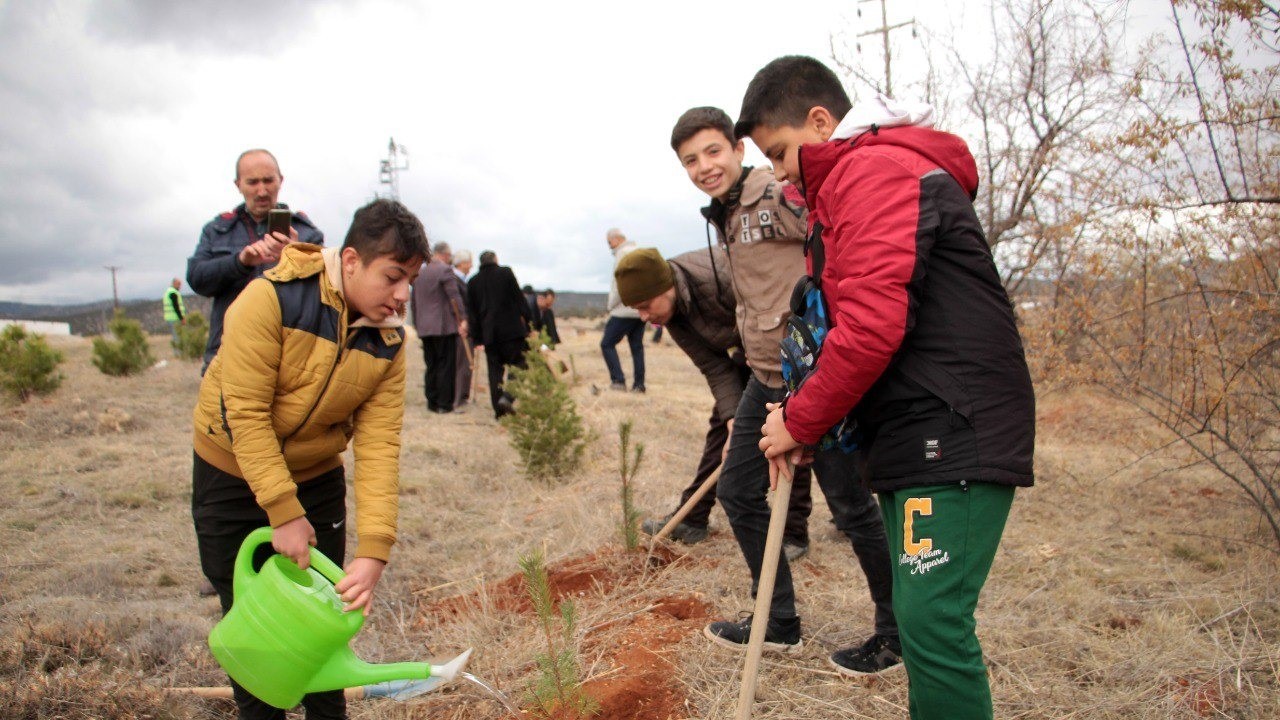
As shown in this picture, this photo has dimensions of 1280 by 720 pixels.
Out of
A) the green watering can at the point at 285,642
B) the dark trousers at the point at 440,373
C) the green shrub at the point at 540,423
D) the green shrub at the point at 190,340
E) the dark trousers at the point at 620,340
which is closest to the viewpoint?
the green watering can at the point at 285,642

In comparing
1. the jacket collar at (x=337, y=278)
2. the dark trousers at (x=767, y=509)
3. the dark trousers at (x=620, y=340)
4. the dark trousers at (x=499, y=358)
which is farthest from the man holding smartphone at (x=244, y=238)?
the dark trousers at (x=620, y=340)

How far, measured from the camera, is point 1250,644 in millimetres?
2754

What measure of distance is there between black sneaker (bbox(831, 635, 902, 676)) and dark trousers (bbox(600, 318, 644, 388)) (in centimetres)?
665

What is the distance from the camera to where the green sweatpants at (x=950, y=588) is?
1.57 metres

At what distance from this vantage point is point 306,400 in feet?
6.63

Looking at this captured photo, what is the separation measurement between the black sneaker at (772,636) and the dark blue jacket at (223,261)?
2.31 meters

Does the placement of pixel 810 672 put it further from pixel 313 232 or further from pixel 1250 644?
pixel 313 232

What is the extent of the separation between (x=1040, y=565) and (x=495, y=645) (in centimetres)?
270

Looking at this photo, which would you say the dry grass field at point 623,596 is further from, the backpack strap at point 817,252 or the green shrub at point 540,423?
the backpack strap at point 817,252

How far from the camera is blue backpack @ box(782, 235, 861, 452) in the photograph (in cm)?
181

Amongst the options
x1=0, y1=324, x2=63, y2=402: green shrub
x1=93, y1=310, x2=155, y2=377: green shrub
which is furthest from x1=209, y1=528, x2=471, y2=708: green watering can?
x1=93, y1=310, x2=155, y2=377: green shrub

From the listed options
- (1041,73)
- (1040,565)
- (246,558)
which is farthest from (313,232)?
(1041,73)

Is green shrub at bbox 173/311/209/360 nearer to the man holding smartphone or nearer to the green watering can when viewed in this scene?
the man holding smartphone

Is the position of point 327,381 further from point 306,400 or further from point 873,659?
point 873,659
